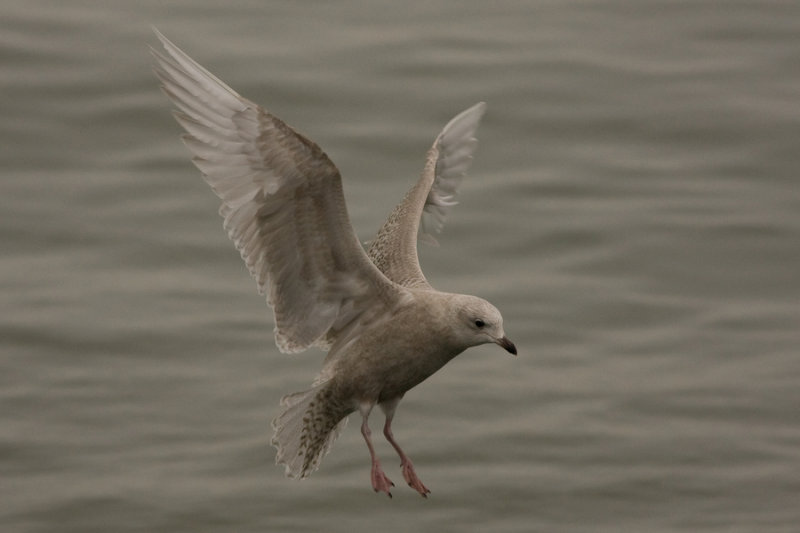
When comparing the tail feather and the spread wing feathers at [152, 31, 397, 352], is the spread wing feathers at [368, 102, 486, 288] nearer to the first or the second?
the spread wing feathers at [152, 31, 397, 352]

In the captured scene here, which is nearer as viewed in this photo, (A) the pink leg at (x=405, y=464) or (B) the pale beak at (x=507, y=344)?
(B) the pale beak at (x=507, y=344)

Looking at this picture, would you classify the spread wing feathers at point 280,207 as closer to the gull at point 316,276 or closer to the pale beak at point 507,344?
the gull at point 316,276

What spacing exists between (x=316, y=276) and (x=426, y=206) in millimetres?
2229

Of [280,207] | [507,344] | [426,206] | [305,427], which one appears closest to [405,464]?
[305,427]

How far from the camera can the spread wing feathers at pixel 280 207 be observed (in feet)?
30.3

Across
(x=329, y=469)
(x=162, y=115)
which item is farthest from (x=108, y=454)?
(x=162, y=115)

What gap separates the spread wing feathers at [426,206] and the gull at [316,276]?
2 centimetres

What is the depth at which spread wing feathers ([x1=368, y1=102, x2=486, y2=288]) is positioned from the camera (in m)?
10.8

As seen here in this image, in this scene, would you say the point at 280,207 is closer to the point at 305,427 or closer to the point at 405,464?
the point at 305,427

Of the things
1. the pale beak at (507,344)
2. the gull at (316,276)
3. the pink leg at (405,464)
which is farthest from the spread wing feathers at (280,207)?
the pale beak at (507,344)

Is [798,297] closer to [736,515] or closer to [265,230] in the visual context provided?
[736,515]

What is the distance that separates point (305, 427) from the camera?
1062cm

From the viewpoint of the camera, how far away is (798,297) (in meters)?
16.5

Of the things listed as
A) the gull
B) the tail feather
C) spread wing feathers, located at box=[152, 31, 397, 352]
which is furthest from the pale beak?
the tail feather
